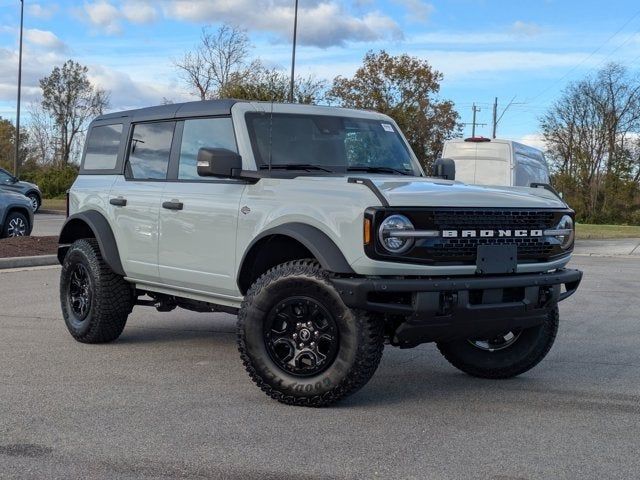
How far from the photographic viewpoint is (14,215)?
674 inches

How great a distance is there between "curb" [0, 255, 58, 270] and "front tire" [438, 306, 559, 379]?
29.6 ft

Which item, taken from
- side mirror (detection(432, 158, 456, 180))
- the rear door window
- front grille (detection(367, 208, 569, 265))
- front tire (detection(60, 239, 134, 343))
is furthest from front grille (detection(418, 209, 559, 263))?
front tire (detection(60, 239, 134, 343))

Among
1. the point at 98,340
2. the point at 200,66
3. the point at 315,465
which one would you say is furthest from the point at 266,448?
the point at 200,66

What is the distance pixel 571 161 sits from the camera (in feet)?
200

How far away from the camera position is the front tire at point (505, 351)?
6320 mm

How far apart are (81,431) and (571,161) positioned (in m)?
59.5

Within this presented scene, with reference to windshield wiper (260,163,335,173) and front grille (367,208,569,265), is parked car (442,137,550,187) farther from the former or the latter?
front grille (367,208,569,265)

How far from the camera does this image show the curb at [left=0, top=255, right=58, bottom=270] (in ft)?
44.3

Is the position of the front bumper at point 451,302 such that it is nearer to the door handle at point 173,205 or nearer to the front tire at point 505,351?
the front tire at point 505,351

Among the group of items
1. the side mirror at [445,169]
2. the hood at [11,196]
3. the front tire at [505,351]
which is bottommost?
the front tire at [505,351]

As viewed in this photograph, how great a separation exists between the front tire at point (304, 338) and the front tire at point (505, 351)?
1.39 meters

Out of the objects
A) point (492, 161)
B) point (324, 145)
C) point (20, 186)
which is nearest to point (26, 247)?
point (492, 161)

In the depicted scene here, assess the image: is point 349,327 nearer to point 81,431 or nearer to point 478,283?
point 478,283

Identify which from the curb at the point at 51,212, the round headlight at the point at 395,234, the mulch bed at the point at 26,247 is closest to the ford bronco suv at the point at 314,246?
the round headlight at the point at 395,234
